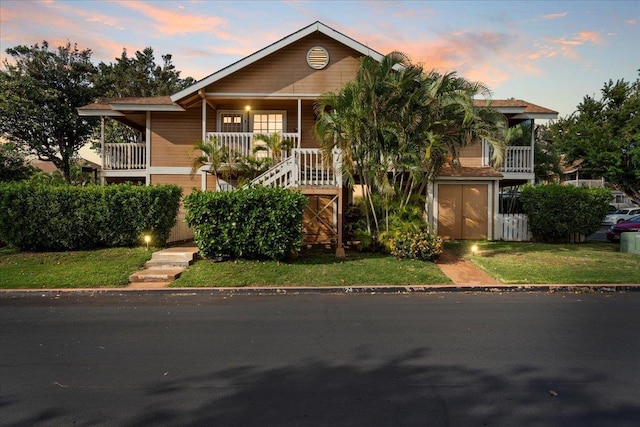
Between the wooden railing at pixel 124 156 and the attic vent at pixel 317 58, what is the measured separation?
8.01m

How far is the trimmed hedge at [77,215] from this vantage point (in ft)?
40.3

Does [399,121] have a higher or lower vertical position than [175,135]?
lower

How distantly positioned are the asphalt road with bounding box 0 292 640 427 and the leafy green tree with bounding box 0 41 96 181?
21.2 meters

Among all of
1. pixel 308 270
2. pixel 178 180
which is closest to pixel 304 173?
pixel 308 270

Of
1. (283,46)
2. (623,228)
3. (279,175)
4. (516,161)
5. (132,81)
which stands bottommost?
(623,228)

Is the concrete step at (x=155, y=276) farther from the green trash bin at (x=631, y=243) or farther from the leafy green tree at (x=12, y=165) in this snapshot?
the leafy green tree at (x=12, y=165)

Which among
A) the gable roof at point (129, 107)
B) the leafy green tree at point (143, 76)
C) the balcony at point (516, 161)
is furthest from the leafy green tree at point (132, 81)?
the balcony at point (516, 161)

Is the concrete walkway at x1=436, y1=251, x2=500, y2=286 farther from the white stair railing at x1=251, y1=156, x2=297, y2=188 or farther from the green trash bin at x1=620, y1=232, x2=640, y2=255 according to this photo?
the green trash bin at x1=620, y1=232, x2=640, y2=255

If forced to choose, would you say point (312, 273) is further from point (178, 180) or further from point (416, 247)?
point (178, 180)

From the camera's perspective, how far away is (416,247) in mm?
12297

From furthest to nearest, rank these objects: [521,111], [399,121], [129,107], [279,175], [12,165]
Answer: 1. [12,165]
2. [129,107]
3. [521,111]
4. [279,175]
5. [399,121]

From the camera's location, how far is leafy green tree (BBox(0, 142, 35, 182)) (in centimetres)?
2247

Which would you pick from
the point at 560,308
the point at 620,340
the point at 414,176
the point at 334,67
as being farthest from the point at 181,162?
the point at 620,340

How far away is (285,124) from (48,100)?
16.5 metres
